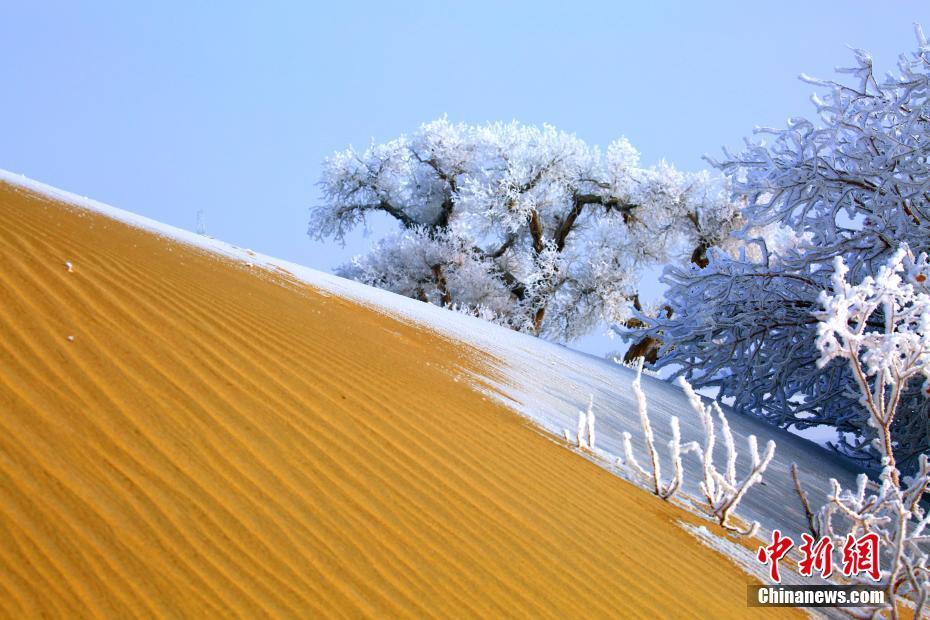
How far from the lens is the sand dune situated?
94.8 inches

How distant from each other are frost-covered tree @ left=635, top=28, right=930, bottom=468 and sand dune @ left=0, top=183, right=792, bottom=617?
645 centimetres

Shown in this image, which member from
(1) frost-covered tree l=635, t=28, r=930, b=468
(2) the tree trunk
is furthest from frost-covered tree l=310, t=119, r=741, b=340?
(1) frost-covered tree l=635, t=28, r=930, b=468

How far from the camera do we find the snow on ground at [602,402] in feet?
17.8

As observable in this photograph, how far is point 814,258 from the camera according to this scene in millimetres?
10133

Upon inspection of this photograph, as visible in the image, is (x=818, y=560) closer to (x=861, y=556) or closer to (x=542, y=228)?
(x=861, y=556)

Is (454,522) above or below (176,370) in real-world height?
below

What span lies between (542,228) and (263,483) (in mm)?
22267

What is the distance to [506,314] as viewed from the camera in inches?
957

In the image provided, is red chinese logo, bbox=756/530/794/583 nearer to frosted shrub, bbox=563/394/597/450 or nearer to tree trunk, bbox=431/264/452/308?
frosted shrub, bbox=563/394/597/450

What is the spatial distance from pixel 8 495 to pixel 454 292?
859 inches

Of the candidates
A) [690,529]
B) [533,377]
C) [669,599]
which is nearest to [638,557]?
[669,599]

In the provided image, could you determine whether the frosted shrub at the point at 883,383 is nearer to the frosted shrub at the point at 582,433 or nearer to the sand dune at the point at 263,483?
the sand dune at the point at 263,483

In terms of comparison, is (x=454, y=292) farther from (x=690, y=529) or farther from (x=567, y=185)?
(x=690, y=529)

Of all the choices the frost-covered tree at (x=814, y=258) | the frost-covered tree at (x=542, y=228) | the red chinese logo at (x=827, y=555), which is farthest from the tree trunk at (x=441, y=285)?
the red chinese logo at (x=827, y=555)
